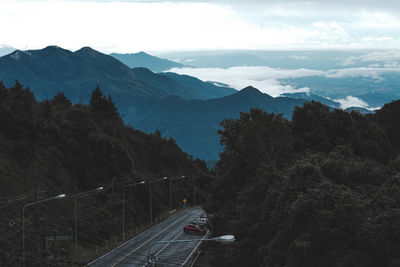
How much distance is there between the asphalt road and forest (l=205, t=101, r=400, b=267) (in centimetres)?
527

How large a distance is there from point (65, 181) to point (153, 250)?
24954mm

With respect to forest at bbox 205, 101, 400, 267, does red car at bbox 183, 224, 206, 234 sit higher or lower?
lower

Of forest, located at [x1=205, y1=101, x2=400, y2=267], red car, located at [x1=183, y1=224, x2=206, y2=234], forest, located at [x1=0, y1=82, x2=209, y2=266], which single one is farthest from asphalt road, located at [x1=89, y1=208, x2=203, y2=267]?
forest, located at [x1=205, y1=101, x2=400, y2=267]

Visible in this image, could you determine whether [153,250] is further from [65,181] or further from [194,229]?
[65,181]

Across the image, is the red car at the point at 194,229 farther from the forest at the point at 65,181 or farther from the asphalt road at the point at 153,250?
the forest at the point at 65,181

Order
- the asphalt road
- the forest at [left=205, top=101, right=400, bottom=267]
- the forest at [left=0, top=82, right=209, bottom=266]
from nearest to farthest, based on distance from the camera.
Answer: the forest at [left=205, top=101, right=400, bottom=267]
the asphalt road
the forest at [left=0, top=82, right=209, bottom=266]

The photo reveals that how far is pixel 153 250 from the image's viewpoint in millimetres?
59406

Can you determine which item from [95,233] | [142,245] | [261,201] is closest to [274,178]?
[261,201]

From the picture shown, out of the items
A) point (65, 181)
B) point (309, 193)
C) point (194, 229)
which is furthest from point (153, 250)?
point (309, 193)

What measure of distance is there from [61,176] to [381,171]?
54.0 meters

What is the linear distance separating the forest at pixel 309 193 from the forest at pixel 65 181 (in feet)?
60.9

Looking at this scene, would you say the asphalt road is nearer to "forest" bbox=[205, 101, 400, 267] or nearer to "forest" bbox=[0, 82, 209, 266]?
"forest" bbox=[0, 82, 209, 266]

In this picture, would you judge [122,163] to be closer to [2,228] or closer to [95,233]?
[95,233]

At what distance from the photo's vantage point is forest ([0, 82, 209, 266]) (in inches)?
2243
